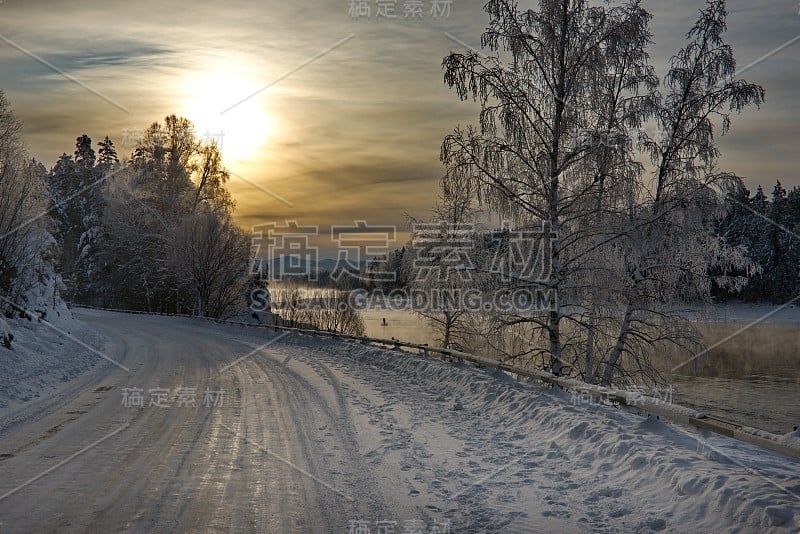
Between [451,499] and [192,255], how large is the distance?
137ft

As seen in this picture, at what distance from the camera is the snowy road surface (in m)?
5.81

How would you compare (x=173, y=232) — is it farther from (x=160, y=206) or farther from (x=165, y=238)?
(x=160, y=206)

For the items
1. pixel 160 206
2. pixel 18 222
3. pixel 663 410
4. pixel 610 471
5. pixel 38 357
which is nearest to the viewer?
pixel 610 471

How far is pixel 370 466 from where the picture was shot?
7.80 metres

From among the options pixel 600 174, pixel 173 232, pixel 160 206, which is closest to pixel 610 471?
pixel 600 174

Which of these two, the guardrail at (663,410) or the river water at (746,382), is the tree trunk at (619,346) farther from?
the guardrail at (663,410)

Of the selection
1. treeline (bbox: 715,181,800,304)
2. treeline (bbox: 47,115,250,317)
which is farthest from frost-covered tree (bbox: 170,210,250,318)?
treeline (bbox: 715,181,800,304)

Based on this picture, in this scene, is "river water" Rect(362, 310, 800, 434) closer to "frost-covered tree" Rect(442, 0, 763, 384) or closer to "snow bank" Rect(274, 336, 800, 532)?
"frost-covered tree" Rect(442, 0, 763, 384)

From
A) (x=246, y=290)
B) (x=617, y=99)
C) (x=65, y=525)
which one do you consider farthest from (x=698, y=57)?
(x=246, y=290)

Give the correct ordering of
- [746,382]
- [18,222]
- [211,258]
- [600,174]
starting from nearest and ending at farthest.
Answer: [600,174]
[18,222]
[746,382]
[211,258]

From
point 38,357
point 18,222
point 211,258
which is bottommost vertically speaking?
point 38,357

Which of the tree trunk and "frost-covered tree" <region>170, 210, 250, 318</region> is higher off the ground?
"frost-covered tree" <region>170, 210, 250, 318</region>

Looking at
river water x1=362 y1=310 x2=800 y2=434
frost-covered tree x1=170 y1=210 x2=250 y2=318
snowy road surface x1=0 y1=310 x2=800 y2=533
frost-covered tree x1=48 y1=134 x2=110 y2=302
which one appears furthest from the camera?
frost-covered tree x1=48 y1=134 x2=110 y2=302

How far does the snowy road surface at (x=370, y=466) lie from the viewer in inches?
229
